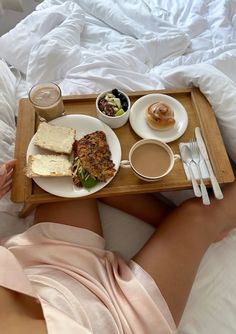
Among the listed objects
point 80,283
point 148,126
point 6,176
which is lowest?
point 80,283

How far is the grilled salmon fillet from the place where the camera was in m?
0.81

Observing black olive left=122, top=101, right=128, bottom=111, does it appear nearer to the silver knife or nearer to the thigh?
the silver knife

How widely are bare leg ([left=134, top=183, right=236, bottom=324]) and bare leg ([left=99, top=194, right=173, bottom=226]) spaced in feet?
0.19

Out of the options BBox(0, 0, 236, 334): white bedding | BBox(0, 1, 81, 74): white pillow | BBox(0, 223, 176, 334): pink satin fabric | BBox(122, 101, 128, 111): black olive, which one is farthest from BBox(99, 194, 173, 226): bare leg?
BBox(0, 1, 81, 74): white pillow

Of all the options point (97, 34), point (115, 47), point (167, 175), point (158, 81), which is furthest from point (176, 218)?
point (97, 34)

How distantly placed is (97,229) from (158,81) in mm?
497

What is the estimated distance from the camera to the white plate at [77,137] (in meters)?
0.82

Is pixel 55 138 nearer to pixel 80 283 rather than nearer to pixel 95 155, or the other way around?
pixel 95 155

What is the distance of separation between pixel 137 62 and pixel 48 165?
1.63 feet

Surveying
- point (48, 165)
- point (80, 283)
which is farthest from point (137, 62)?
point (80, 283)

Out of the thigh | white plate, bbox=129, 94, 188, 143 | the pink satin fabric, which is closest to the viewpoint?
the pink satin fabric

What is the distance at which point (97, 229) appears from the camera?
88 cm

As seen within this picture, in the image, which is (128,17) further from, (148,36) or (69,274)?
(69,274)

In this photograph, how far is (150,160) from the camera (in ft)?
2.74
